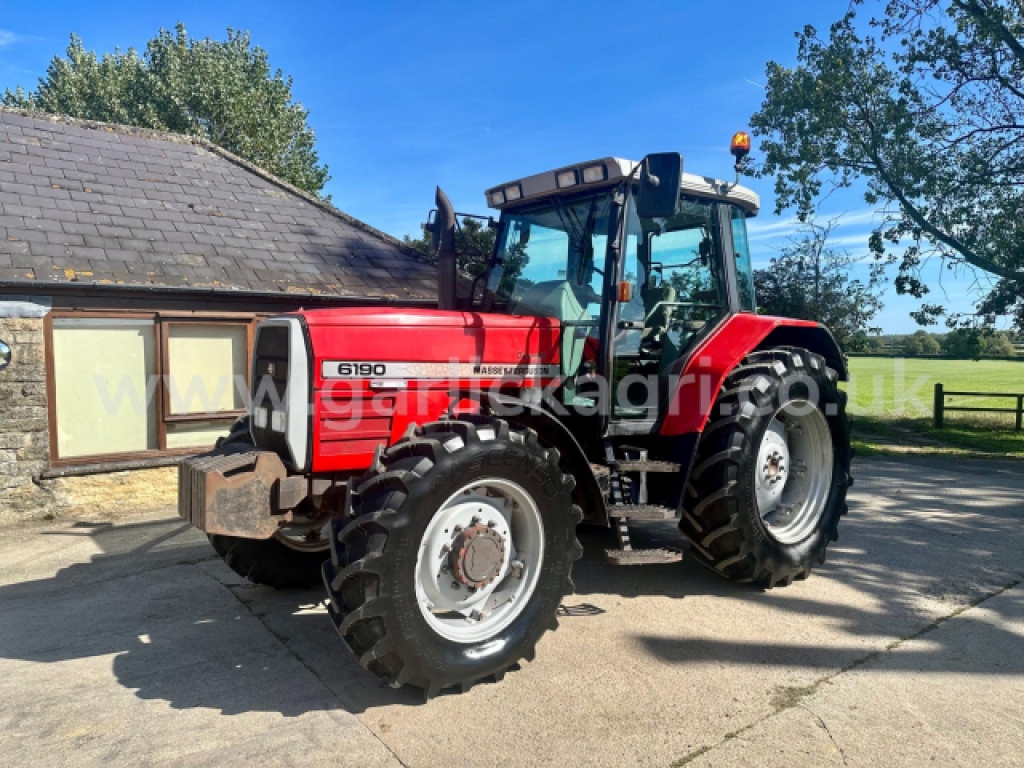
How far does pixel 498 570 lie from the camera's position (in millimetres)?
3490

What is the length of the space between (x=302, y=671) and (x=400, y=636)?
0.88 metres

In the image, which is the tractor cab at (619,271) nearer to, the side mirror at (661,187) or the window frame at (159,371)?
the side mirror at (661,187)

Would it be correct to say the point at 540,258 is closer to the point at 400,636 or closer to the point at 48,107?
the point at 400,636

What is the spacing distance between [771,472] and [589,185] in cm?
228

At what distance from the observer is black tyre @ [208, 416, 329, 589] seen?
14.5 feet

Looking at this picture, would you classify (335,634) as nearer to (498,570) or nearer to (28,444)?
(498,570)

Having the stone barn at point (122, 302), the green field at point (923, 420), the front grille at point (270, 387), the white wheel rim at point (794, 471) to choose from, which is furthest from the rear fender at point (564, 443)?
the green field at point (923, 420)

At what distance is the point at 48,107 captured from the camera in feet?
83.7

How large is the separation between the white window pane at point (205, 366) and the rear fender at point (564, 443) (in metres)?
5.19

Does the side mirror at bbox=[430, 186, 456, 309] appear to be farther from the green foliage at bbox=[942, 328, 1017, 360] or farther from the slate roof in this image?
the green foliage at bbox=[942, 328, 1017, 360]

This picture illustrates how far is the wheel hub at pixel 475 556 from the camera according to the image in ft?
11.1

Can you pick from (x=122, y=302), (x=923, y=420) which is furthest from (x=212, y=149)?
(x=923, y=420)

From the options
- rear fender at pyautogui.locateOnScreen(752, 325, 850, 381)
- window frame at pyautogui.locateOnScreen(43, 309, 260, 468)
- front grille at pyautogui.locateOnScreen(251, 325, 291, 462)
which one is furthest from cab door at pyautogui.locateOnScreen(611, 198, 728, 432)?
window frame at pyautogui.locateOnScreen(43, 309, 260, 468)

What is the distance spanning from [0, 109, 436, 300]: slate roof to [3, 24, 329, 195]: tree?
42.3 feet
